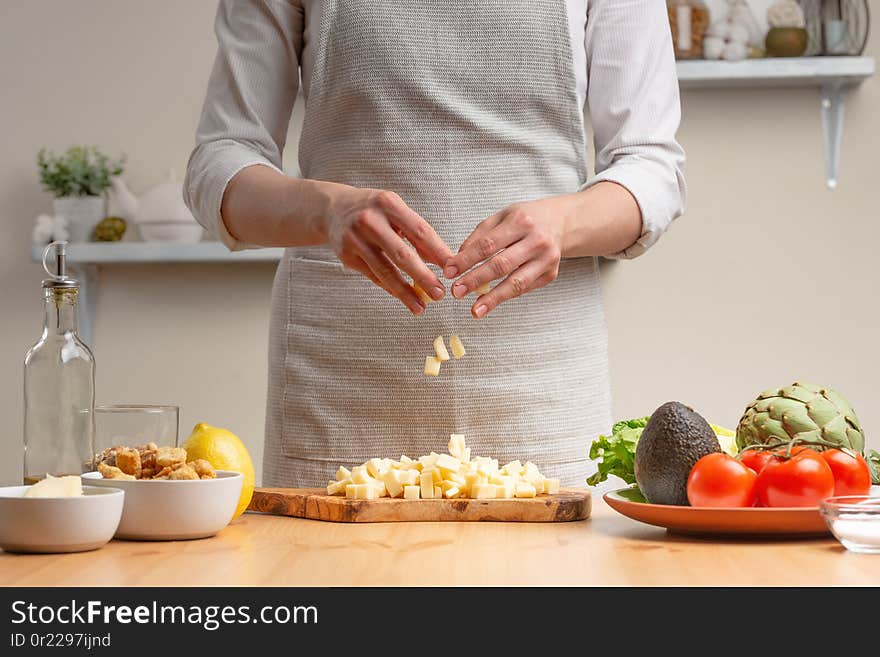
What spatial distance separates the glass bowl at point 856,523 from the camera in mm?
834

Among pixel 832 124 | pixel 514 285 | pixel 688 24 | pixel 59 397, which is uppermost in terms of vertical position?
pixel 688 24

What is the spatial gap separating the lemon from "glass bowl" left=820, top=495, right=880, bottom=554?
51 centimetres

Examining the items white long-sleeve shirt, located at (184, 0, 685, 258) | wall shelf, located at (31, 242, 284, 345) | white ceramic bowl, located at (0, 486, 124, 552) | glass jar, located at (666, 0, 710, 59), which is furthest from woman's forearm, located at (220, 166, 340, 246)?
glass jar, located at (666, 0, 710, 59)

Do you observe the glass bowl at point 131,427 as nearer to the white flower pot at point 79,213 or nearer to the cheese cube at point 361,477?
the cheese cube at point 361,477

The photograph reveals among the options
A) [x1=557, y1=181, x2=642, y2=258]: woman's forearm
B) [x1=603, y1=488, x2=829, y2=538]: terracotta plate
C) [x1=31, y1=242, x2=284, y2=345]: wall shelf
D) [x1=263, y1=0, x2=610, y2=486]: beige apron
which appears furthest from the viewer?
[x1=31, y1=242, x2=284, y2=345]: wall shelf

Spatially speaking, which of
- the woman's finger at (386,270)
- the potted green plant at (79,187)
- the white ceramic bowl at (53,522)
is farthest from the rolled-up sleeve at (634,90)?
the potted green plant at (79,187)

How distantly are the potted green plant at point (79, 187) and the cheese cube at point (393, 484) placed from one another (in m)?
1.98

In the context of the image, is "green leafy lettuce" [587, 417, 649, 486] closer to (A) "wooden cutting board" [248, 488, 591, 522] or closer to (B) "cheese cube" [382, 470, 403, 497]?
(A) "wooden cutting board" [248, 488, 591, 522]

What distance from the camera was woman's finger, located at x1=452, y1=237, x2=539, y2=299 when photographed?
1126mm

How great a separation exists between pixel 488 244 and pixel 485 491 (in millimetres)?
244

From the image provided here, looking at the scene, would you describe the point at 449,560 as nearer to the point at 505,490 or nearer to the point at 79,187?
the point at 505,490

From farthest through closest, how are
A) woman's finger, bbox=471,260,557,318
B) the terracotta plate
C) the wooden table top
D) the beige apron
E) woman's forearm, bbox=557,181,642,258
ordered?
the beige apron < woman's forearm, bbox=557,181,642,258 < woman's finger, bbox=471,260,557,318 < the terracotta plate < the wooden table top

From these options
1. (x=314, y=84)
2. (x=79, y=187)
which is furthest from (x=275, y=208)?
(x=79, y=187)

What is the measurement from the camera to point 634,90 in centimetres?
146
